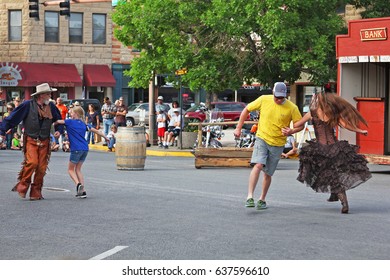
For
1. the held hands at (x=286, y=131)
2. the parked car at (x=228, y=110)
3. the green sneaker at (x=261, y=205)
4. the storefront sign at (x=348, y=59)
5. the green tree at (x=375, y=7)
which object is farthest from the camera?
the parked car at (x=228, y=110)

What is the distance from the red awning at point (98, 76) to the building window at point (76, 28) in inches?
64.0

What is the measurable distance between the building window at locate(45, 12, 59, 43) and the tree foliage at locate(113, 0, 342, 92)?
2319 centimetres

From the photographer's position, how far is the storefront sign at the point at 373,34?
19859 millimetres

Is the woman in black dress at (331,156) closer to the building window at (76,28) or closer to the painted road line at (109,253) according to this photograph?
the painted road line at (109,253)

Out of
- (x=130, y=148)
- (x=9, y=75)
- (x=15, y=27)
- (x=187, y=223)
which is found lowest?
(x=187, y=223)

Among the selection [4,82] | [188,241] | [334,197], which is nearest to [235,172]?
[334,197]

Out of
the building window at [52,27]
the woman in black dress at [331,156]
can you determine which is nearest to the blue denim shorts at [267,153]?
the woman in black dress at [331,156]

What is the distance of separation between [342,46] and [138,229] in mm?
10165

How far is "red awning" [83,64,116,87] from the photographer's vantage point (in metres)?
58.9

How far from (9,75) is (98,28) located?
6.31 metres

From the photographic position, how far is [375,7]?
1411 inches

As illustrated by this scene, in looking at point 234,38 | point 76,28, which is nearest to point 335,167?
point 234,38

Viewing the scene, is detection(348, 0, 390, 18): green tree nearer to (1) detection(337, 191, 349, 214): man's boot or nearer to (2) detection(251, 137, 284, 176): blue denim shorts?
(2) detection(251, 137, 284, 176): blue denim shorts

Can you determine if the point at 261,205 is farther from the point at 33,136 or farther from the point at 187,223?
the point at 33,136
